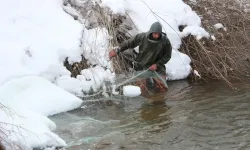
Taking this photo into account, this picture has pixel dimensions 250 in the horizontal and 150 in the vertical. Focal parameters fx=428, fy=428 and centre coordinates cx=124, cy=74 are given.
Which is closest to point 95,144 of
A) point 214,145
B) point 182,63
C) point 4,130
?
point 4,130

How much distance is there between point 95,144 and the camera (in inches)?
223

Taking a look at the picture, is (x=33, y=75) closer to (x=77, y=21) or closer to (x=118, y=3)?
(x=77, y=21)

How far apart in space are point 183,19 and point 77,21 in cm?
232

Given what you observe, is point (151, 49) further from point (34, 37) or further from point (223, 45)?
point (34, 37)

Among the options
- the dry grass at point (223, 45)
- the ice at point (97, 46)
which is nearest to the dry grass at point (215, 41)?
the dry grass at point (223, 45)

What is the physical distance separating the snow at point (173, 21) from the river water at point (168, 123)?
0.83m

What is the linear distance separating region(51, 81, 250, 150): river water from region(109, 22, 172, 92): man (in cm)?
62

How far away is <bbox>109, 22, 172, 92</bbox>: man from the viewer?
309 inches

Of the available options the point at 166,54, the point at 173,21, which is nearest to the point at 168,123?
the point at 166,54

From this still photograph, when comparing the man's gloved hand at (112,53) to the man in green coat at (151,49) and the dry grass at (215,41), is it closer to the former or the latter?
the man in green coat at (151,49)

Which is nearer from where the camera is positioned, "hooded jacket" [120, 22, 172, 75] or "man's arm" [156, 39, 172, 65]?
"hooded jacket" [120, 22, 172, 75]

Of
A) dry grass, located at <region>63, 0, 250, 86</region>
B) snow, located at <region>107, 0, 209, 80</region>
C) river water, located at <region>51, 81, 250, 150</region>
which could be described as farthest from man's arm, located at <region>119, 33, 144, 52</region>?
river water, located at <region>51, 81, 250, 150</region>

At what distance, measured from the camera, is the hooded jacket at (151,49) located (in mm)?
7883

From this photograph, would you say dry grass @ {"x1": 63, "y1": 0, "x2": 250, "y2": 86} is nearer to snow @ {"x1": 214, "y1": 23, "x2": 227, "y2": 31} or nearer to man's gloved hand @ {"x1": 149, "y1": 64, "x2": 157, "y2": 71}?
snow @ {"x1": 214, "y1": 23, "x2": 227, "y2": 31}
